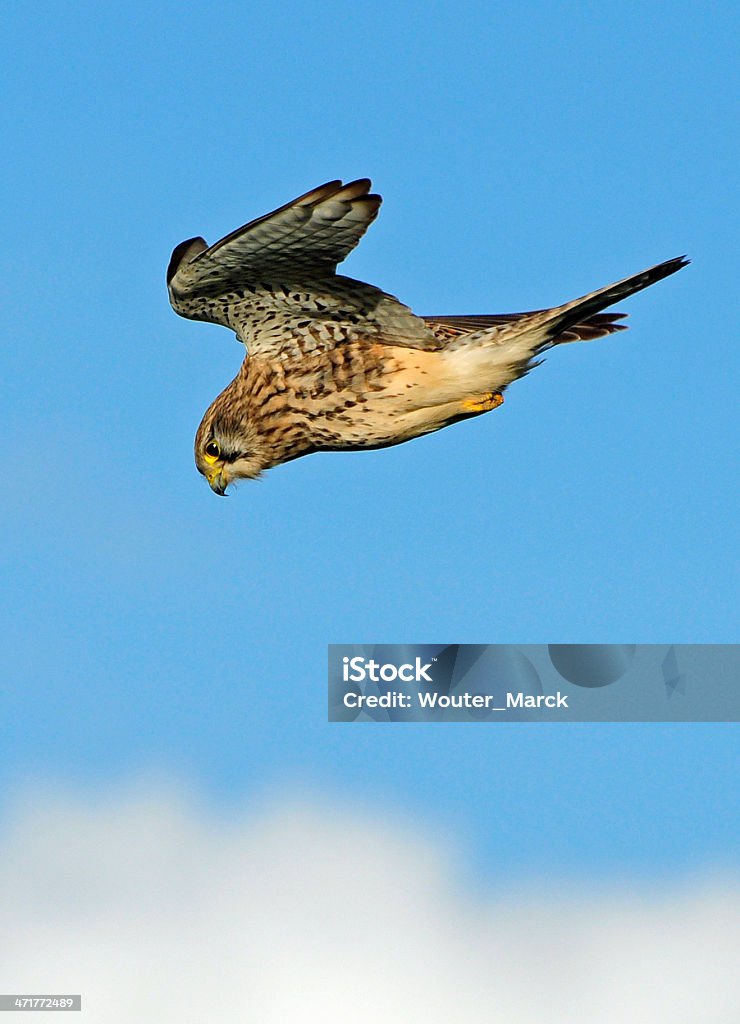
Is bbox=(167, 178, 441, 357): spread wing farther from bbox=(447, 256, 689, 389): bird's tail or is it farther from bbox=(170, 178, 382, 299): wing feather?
bbox=(447, 256, 689, 389): bird's tail

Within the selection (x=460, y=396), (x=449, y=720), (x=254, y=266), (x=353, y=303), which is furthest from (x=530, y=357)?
(x=449, y=720)

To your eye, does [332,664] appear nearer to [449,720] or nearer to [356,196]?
[449,720]

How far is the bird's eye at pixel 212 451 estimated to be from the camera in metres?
11.1

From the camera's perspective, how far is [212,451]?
36.6ft

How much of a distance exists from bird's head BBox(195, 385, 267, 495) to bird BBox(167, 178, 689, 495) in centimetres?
2

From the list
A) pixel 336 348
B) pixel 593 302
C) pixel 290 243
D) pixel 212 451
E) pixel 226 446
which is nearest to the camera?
pixel 290 243


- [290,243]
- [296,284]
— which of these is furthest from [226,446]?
[290,243]

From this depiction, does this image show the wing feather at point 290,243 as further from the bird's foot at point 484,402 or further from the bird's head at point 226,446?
the bird's foot at point 484,402

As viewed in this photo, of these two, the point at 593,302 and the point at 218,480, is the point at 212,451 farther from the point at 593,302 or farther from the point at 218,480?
the point at 593,302

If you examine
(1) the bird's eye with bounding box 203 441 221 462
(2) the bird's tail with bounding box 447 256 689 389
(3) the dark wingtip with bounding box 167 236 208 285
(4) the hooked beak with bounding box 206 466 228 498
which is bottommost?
(4) the hooked beak with bounding box 206 466 228 498

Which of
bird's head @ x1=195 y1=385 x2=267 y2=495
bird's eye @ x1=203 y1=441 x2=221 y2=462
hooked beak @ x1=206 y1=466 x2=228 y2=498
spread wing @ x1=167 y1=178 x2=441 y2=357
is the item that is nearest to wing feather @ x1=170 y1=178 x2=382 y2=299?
spread wing @ x1=167 y1=178 x2=441 y2=357

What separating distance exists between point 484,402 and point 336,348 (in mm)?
988

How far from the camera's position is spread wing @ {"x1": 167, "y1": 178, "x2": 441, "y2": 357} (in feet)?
29.3

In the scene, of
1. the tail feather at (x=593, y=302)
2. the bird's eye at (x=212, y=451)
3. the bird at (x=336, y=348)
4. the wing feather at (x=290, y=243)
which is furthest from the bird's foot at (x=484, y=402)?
the bird's eye at (x=212, y=451)
